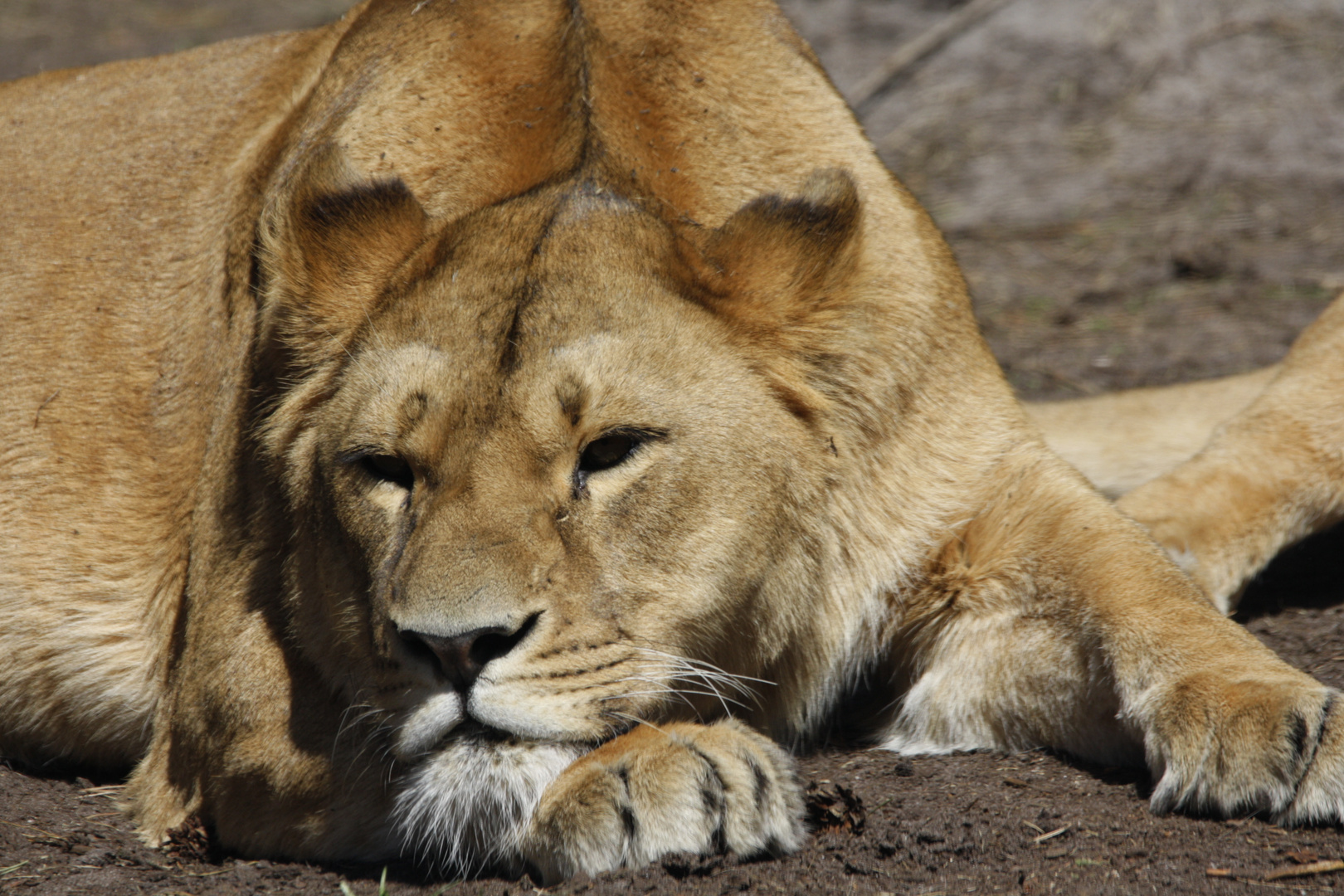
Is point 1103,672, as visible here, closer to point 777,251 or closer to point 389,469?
point 777,251

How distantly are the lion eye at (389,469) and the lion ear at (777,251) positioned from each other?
2.40ft

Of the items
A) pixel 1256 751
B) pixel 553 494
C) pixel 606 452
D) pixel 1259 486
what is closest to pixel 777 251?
pixel 606 452

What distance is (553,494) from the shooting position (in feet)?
8.22

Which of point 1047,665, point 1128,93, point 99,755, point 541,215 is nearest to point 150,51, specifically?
point 1128,93

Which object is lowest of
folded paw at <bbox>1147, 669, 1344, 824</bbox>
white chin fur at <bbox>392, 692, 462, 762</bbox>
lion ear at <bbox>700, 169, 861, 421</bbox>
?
folded paw at <bbox>1147, 669, 1344, 824</bbox>

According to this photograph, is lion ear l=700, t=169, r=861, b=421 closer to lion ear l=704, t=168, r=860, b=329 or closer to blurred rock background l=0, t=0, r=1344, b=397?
lion ear l=704, t=168, r=860, b=329

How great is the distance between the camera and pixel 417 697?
8.01 ft

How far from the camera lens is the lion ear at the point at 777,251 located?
110 inches

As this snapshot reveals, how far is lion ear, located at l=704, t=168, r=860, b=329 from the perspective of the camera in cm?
280

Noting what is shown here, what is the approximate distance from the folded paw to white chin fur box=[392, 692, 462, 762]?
134 cm

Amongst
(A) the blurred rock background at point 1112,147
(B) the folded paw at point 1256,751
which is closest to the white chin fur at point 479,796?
(B) the folded paw at point 1256,751

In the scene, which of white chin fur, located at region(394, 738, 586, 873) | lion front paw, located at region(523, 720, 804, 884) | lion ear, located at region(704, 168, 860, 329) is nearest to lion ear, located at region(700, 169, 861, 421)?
lion ear, located at region(704, 168, 860, 329)

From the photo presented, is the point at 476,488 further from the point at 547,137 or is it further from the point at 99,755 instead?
the point at 99,755

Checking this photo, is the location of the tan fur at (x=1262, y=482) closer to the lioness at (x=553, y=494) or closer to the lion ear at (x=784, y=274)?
the lioness at (x=553, y=494)
